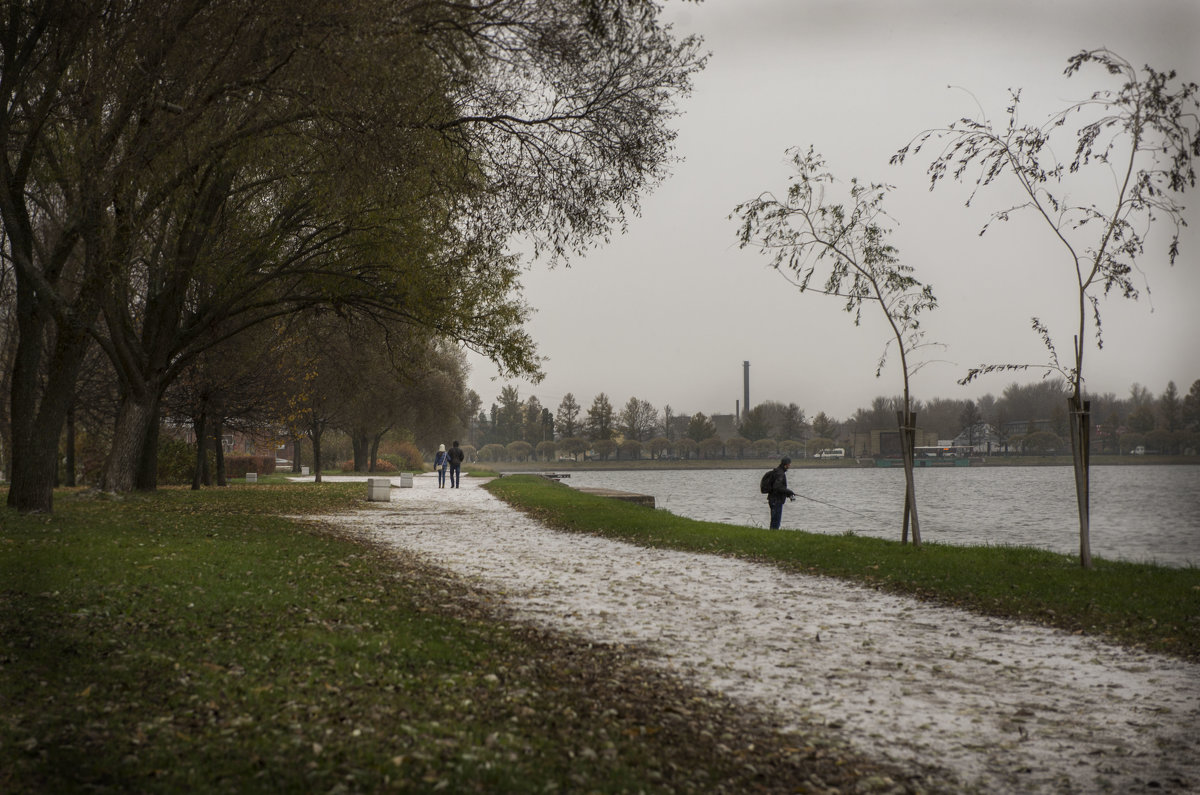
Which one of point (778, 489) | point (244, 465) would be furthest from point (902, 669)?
point (244, 465)

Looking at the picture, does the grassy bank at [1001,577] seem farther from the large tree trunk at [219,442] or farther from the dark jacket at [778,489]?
the large tree trunk at [219,442]

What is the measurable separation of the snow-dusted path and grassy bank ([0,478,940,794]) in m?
0.60

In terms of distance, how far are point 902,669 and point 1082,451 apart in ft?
24.1

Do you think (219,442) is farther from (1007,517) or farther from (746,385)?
(746,385)

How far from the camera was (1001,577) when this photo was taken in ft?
41.3

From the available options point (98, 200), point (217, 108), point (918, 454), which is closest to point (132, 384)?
point (98, 200)

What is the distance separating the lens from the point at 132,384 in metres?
21.8

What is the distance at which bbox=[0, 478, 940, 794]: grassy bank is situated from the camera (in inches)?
197

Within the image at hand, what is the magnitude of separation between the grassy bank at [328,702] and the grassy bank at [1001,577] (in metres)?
5.34

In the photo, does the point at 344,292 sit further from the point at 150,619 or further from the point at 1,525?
the point at 150,619

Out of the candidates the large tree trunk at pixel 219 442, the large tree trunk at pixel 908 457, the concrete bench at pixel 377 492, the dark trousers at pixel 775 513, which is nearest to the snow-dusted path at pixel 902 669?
the large tree trunk at pixel 908 457

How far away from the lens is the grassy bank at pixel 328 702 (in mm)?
5004

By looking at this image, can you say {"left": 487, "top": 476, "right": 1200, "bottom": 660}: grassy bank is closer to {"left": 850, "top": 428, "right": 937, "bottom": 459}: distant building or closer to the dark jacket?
the dark jacket

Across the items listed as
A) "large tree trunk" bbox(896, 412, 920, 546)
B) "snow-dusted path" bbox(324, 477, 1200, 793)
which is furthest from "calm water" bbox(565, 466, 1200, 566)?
"snow-dusted path" bbox(324, 477, 1200, 793)
